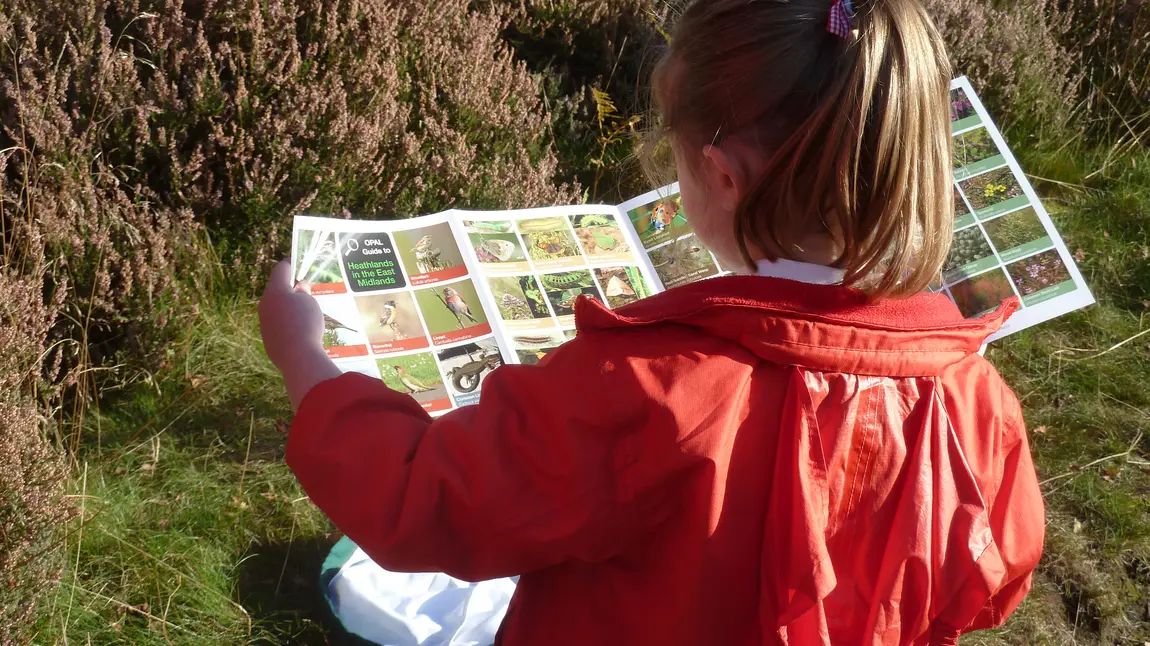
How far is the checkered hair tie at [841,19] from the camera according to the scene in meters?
1.22

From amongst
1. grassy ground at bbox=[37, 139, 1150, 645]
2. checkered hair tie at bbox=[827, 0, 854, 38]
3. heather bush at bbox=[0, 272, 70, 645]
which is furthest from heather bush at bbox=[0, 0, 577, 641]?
checkered hair tie at bbox=[827, 0, 854, 38]

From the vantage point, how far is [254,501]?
8.37ft

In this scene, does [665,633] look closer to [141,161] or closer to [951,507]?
[951,507]

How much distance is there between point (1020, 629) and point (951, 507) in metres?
1.59

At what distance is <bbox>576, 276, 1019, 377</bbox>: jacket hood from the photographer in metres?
1.19

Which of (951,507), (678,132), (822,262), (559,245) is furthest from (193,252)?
(951,507)

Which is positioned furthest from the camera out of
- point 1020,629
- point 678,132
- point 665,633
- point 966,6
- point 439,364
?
point 966,6

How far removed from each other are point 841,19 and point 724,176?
0.81 feet

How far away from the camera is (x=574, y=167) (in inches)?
142

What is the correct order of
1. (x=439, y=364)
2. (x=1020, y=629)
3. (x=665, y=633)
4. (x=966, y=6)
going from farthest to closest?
(x=966, y=6) → (x=1020, y=629) → (x=439, y=364) → (x=665, y=633)

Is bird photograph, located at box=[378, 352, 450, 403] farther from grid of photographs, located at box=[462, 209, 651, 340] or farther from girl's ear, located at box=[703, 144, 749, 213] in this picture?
girl's ear, located at box=[703, 144, 749, 213]

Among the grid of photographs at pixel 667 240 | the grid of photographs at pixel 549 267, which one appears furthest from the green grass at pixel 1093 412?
the grid of photographs at pixel 549 267

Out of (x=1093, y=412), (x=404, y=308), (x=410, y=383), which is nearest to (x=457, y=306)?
(x=404, y=308)

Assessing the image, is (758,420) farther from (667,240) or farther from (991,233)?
(991,233)
